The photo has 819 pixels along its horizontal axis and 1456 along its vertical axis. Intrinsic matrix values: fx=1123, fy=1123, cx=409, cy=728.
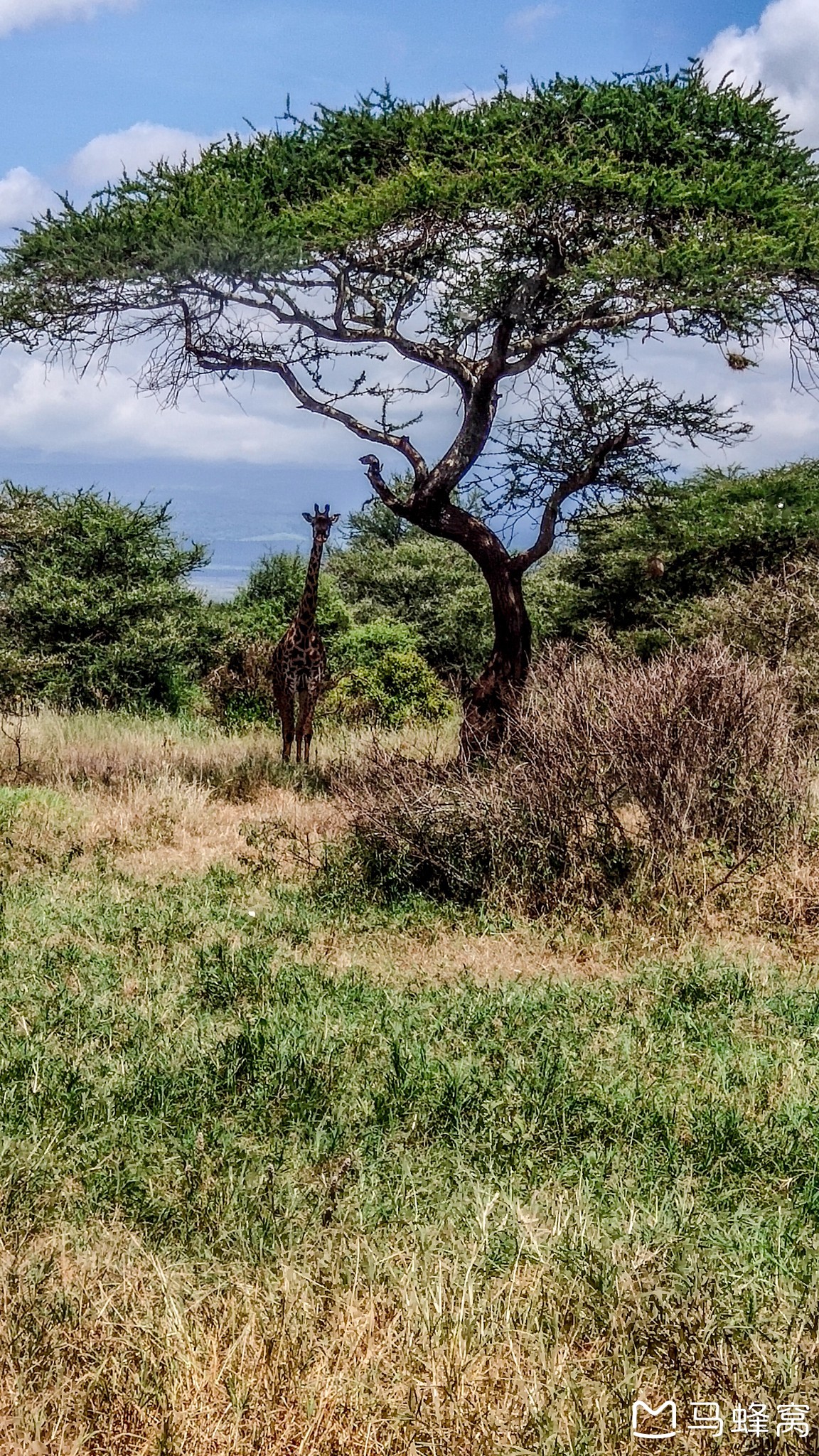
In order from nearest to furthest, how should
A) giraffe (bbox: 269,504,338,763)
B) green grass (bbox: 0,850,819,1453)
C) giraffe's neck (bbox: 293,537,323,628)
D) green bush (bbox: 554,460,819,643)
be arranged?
green grass (bbox: 0,850,819,1453) < giraffe (bbox: 269,504,338,763) < giraffe's neck (bbox: 293,537,323,628) < green bush (bbox: 554,460,819,643)

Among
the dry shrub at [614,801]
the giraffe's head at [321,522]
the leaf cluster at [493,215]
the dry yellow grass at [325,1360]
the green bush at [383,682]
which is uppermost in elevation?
the leaf cluster at [493,215]

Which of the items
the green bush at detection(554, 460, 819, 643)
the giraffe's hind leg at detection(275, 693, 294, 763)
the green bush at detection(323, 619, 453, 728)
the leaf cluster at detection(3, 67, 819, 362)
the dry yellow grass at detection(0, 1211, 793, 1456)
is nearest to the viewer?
the dry yellow grass at detection(0, 1211, 793, 1456)

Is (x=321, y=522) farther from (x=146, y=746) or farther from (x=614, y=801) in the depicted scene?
(x=614, y=801)

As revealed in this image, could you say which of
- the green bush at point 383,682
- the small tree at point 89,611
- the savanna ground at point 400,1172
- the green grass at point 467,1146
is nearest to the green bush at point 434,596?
the green bush at point 383,682

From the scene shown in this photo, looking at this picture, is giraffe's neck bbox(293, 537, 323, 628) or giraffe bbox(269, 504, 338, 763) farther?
giraffe's neck bbox(293, 537, 323, 628)

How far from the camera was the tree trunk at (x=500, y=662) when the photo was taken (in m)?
11.2

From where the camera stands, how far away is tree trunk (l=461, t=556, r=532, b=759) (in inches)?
441

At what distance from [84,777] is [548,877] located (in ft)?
20.3

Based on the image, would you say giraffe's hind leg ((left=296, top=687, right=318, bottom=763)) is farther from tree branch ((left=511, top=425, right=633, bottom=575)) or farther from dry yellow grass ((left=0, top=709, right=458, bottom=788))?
tree branch ((left=511, top=425, right=633, bottom=575))

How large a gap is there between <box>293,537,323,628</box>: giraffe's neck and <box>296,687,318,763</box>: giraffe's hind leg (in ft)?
2.52

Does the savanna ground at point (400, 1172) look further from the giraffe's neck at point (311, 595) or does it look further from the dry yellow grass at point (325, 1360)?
the giraffe's neck at point (311, 595)

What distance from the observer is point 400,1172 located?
12.7ft

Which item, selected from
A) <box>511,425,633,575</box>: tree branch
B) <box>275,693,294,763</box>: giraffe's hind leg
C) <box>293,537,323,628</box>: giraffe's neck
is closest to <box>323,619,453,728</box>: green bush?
<box>275,693,294,763</box>: giraffe's hind leg

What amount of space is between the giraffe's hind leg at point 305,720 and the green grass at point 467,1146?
605 centimetres
